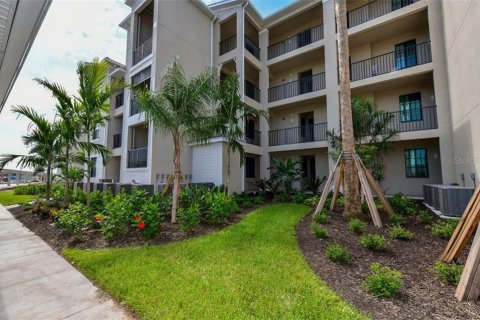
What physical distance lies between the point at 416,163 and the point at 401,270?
36.6ft

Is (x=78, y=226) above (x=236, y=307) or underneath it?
above

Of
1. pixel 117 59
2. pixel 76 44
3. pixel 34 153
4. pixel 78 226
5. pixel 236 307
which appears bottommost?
pixel 236 307

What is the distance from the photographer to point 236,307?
279cm

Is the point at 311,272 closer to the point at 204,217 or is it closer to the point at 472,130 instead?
the point at 204,217

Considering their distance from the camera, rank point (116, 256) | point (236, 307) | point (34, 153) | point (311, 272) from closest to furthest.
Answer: point (236, 307) < point (311, 272) < point (116, 256) < point (34, 153)

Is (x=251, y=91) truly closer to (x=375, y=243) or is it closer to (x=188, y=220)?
(x=188, y=220)

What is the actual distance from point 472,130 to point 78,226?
12.0 m

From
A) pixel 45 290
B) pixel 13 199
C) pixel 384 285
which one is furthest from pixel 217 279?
pixel 13 199

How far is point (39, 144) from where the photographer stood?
9031 mm

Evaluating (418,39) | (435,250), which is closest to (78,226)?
(435,250)

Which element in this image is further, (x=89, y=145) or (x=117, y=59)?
(x=117, y=59)

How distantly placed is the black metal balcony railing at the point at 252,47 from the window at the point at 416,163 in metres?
11.6

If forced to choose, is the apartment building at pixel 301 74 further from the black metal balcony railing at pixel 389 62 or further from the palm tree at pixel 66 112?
the palm tree at pixel 66 112

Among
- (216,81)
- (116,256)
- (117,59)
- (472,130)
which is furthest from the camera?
(117,59)
